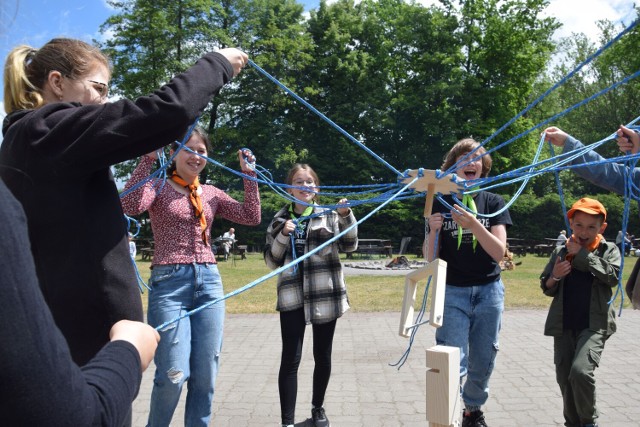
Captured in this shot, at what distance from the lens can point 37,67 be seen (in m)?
1.60

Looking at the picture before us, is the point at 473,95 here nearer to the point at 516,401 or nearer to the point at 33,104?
the point at 516,401

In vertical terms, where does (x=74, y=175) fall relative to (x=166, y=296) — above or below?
above

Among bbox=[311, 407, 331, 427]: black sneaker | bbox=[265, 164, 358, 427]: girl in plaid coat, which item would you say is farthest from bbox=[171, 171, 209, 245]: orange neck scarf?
bbox=[311, 407, 331, 427]: black sneaker

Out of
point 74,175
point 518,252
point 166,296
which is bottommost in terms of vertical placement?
point 518,252

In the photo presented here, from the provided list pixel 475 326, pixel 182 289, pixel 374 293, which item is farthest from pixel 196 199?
pixel 374 293

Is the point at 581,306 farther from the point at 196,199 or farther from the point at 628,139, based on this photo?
the point at 196,199

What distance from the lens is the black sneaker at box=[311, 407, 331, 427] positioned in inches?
146

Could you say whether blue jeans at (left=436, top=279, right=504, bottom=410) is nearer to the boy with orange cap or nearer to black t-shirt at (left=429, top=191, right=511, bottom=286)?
black t-shirt at (left=429, top=191, right=511, bottom=286)

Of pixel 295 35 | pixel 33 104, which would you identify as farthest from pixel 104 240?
pixel 295 35

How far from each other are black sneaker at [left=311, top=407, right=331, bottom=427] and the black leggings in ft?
0.19

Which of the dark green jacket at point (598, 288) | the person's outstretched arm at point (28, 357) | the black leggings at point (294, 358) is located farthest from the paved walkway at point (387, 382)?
the person's outstretched arm at point (28, 357)

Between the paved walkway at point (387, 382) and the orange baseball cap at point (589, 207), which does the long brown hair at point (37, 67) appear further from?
the orange baseball cap at point (589, 207)

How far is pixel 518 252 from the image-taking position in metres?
22.7

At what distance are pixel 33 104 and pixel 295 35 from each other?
2916 centimetres
